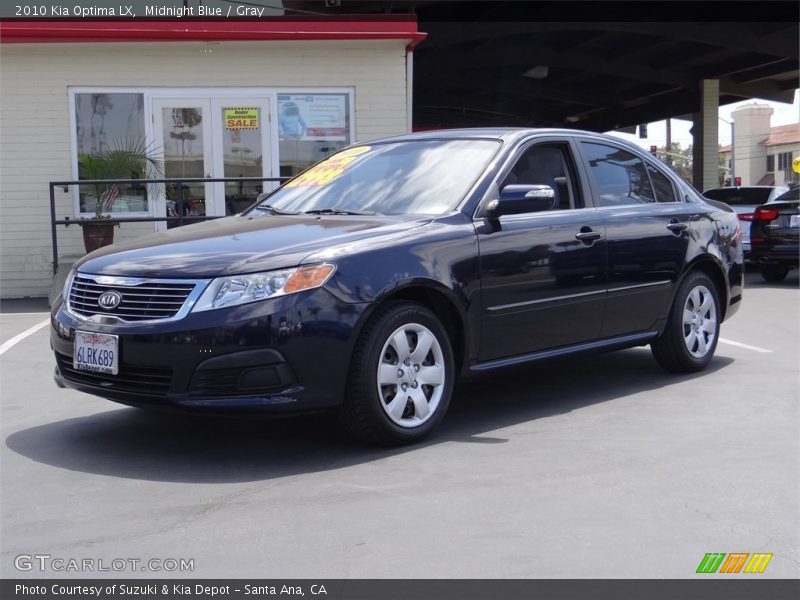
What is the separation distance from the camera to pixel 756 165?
83500 mm

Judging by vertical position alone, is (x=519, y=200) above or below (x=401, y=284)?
above

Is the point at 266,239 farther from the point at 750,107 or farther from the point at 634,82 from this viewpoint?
the point at 750,107

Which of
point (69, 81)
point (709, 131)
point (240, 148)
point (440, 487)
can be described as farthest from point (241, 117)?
point (709, 131)

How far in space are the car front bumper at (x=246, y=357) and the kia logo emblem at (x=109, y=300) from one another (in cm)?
13

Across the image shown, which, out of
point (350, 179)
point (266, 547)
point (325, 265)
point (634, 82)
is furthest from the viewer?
point (634, 82)

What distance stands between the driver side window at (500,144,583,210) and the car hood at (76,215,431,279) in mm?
927

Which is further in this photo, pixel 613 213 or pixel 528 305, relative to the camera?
pixel 613 213

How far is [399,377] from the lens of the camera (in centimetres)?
518

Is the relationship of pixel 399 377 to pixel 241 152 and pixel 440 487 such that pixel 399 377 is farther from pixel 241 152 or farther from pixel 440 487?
pixel 241 152

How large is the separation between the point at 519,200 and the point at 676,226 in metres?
1.81

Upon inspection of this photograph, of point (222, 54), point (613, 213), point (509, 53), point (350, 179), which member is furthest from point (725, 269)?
point (509, 53)

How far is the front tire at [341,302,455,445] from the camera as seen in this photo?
16.5 ft

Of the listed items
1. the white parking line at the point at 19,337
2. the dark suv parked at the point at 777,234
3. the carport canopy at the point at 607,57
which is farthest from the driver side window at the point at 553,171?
the carport canopy at the point at 607,57

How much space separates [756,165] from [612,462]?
83.9 metres
